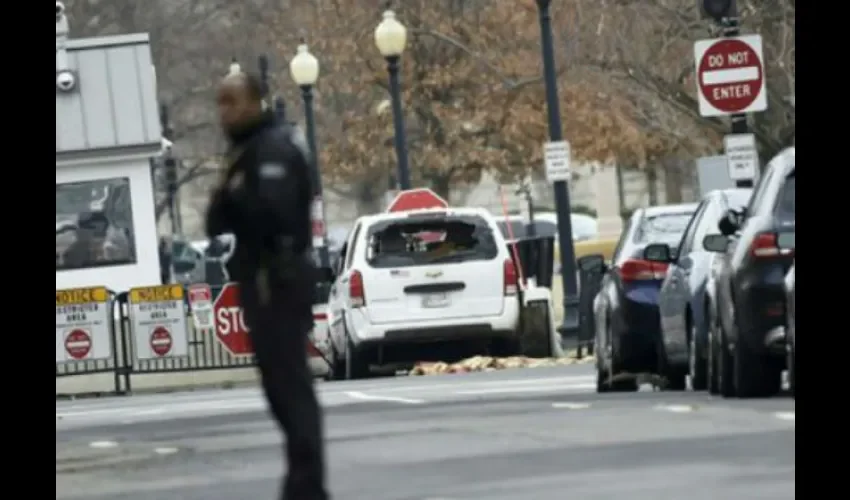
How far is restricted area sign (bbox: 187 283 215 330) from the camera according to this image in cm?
3500

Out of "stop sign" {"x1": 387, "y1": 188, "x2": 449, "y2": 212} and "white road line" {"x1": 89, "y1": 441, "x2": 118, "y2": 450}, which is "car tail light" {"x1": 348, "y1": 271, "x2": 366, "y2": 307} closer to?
"stop sign" {"x1": 387, "y1": 188, "x2": 449, "y2": 212}

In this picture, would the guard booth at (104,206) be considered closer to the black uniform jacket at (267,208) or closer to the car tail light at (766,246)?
the car tail light at (766,246)

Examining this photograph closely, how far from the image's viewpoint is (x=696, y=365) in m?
21.0

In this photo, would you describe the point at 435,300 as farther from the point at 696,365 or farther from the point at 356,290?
the point at 696,365

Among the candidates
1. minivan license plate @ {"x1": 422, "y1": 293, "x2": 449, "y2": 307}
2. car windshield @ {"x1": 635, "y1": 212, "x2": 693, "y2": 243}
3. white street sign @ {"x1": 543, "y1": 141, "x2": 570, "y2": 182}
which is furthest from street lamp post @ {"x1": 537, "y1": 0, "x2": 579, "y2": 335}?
car windshield @ {"x1": 635, "y1": 212, "x2": 693, "y2": 243}

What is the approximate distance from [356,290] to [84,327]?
6917 mm

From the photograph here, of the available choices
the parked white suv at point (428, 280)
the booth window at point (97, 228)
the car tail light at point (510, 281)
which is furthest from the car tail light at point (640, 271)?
the booth window at point (97, 228)

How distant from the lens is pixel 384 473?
14.4 metres

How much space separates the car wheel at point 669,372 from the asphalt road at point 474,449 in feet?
0.83

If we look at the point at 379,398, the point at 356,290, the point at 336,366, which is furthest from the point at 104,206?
the point at 379,398

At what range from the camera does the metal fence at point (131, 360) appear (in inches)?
1367

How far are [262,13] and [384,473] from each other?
194 ft
